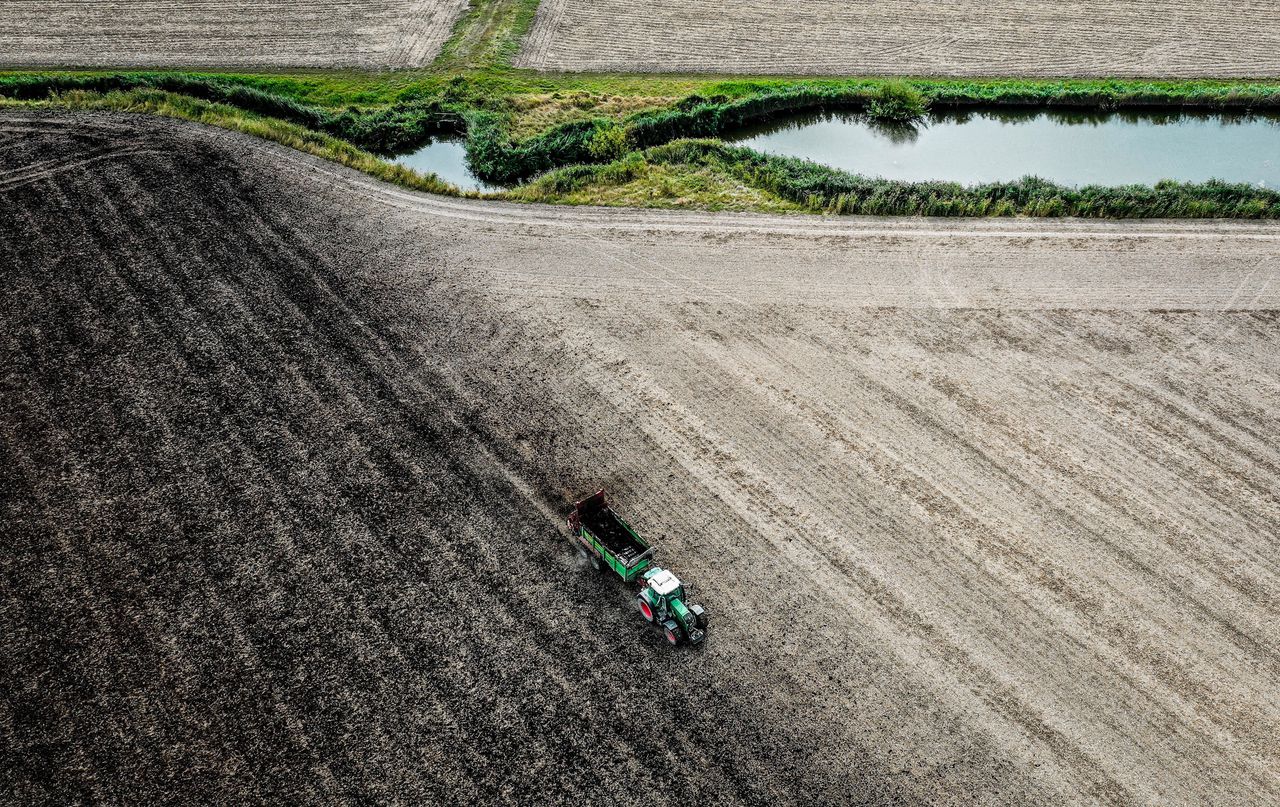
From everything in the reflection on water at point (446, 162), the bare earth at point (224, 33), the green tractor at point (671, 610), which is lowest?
the green tractor at point (671, 610)

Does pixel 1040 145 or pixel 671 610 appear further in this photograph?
pixel 1040 145

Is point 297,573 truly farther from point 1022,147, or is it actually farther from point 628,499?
point 1022,147

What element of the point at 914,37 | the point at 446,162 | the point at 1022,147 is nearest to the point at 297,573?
the point at 446,162

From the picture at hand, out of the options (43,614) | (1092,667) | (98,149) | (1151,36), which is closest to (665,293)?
(1092,667)

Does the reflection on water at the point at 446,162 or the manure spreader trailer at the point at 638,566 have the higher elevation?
the reflection on water at the point at 446,162

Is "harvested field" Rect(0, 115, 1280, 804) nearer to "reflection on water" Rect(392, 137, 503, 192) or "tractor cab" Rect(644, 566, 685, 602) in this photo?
"tractor cab" Rect(644, 566, 685, 602)

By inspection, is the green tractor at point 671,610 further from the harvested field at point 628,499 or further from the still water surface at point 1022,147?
the still water surface at point 1022,147

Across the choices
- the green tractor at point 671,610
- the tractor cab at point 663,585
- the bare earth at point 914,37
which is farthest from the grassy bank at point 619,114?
the green tractor at point 671,610
